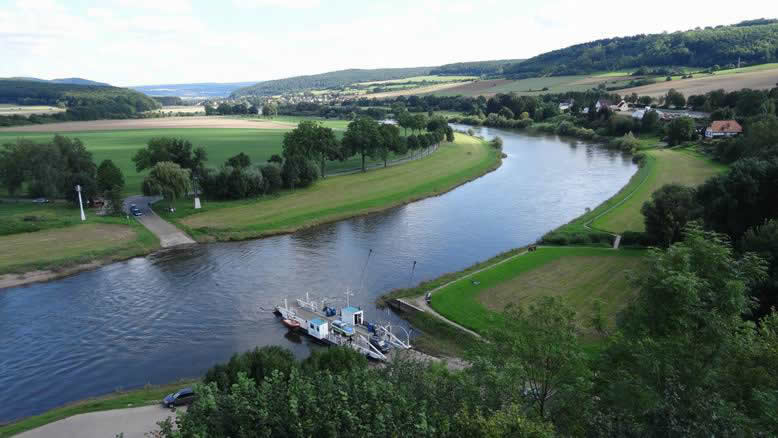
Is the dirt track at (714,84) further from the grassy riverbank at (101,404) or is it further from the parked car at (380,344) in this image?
the grassy riverbank at (101,404)

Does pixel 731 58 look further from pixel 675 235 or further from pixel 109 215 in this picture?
Answer: pixel 109 215

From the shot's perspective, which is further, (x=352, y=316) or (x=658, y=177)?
(x=658, y=177)

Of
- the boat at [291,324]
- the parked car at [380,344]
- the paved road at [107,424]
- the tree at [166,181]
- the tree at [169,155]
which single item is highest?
the tree at [169,155]

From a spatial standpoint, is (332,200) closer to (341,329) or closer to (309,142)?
(309,142)

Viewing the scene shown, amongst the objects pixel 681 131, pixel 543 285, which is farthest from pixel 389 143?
pixel 681 131

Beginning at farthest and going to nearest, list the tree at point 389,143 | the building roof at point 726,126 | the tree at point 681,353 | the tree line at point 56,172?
the building roof at point 726,126 < the tree at point 389,143 < the tree line at point 56,172 < the tree at point 681,353

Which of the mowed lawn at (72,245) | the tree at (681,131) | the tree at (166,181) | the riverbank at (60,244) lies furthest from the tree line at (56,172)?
the tree at (681,131)

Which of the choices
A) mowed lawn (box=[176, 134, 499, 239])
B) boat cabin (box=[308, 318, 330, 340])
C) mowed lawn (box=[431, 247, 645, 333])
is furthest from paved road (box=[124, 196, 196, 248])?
mowed lawn (box=[431, 247, 645, 333])
